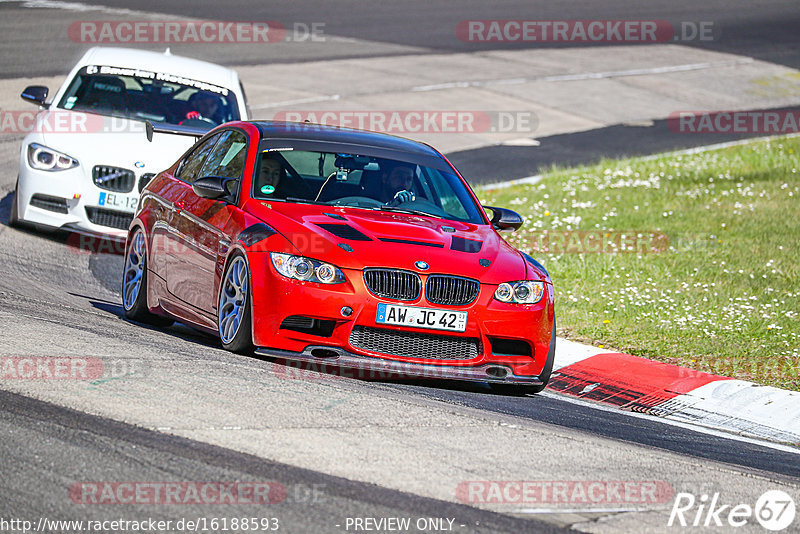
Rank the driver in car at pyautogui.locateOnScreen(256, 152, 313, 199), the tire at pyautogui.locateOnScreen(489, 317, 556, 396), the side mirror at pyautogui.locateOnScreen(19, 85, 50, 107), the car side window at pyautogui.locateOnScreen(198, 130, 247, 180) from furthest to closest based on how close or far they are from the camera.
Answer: the side mirror at pyautogui.locateOnScreen(19, 85, 50, 107) < the car side window at pyautogui.locateOnScreen(198, 130, 247, 180) < the driver in car at pyautogui.locateOnScreen(256, 152, 313, 199) < the tire at pyautogui.locateOnScreen(489, 317, 556, 396)

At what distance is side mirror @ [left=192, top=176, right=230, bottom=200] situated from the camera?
26.3 ft

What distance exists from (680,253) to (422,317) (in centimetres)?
643

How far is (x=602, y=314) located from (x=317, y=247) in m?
4.15

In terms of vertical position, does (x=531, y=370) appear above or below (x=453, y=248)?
below

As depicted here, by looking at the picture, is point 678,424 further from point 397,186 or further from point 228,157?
point 228,157

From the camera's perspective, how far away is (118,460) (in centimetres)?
501

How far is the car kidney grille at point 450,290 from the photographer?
7.27 meters

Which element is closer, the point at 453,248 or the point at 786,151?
the point at 453,248

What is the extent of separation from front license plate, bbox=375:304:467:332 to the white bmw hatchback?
490 centimetres

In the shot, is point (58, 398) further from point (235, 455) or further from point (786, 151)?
point (786, 151)

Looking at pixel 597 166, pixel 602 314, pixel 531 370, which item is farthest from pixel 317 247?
pixel 597 166
